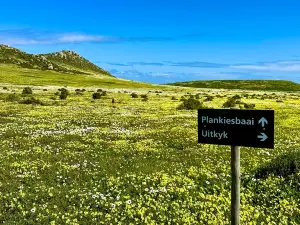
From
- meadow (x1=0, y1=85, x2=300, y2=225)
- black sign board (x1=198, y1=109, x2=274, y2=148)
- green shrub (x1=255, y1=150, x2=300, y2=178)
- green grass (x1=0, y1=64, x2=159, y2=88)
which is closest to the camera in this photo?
black sign board (x1=198, y1=109, x2=274, y2=148)

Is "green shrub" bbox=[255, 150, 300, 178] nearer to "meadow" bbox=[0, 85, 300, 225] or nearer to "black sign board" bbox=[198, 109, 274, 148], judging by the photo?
"meadow" bbox=[0, 85, 300, 225]

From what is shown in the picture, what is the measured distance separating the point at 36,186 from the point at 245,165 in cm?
1044

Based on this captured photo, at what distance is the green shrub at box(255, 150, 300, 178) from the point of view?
1526 cm

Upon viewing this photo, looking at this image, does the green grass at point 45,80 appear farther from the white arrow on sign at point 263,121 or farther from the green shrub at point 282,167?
the white arrow on sign at point 263,121

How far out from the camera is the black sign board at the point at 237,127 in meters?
8.59

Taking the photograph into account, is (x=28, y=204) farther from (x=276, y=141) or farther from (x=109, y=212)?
(x=276, y=141)

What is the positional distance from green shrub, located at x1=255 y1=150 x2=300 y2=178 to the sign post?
6.55 metres

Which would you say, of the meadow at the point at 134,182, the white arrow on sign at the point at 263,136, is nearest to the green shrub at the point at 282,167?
the meadow at the point at 134,182

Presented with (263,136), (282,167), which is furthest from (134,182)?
(263,136)

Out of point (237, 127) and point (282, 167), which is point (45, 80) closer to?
point (282, 167)

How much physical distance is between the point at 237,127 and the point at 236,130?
89mm

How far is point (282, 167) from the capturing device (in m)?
15.5

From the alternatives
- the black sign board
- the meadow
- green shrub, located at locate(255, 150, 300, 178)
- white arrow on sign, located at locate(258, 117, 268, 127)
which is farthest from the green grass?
white arrow on sign, located at locate(258, 117, 268, 127)

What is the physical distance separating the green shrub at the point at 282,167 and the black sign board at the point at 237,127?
23.9ft
